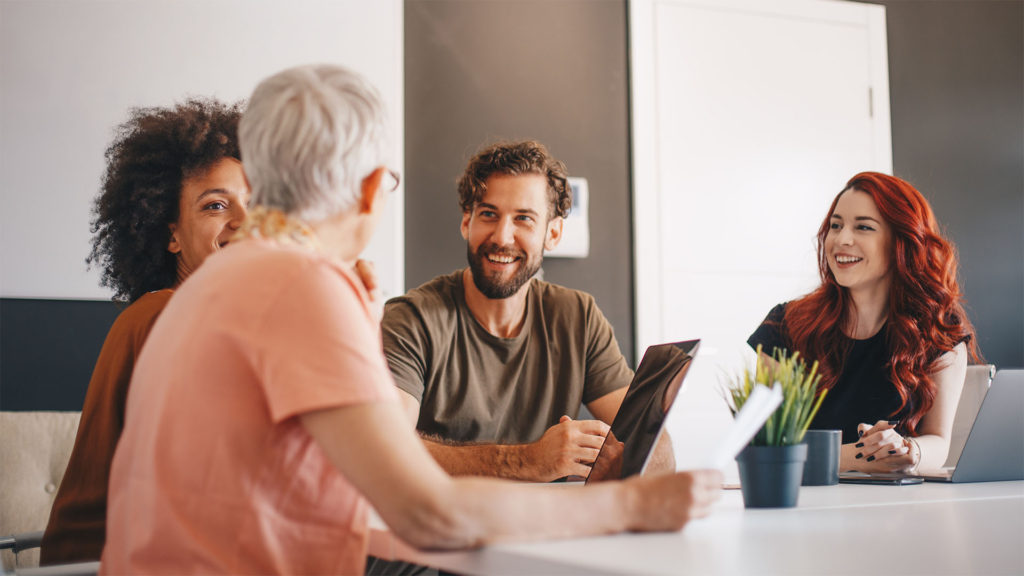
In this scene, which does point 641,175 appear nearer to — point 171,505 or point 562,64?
point 562,64

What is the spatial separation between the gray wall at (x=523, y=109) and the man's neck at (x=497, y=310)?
0.98m

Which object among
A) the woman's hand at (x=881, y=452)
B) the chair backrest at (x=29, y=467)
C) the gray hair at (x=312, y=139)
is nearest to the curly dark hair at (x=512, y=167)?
the woman's hand at (x=881, y=452)

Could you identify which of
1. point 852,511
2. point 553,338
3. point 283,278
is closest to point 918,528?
point 852,511

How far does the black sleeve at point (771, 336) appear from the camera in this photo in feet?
8.20

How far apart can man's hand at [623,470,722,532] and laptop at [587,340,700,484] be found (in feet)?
0.86

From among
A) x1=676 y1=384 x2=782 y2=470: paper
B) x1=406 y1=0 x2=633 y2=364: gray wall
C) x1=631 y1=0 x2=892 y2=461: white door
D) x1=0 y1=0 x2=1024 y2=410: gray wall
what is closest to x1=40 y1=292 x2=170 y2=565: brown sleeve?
x1=676 y1=384 x2=782 y2=470: paper

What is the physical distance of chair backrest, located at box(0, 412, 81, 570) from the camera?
7.25ft

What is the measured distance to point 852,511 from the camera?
1.25 metres

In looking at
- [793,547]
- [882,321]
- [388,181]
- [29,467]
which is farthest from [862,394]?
[29,467]

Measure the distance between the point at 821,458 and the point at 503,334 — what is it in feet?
3.29

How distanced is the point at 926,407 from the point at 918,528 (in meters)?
1.20

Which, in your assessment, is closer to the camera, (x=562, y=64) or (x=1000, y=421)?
(x=1000, y=421)

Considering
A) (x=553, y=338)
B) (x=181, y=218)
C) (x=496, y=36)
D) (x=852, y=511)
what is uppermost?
(x=496, y=36)

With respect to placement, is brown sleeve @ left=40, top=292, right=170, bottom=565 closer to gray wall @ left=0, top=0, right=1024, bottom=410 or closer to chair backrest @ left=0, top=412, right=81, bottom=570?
chair backrest @ left=0, top=412, right=81, bottom=570
